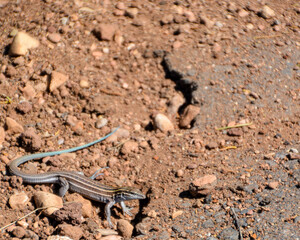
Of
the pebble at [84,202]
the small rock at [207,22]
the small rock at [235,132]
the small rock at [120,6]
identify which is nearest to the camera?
the pebble at [84,202]

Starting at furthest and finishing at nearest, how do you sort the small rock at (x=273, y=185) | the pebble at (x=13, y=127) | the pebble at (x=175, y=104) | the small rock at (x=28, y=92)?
1. the pebble at (x=175, y=104)
2. the small rock at (x=28, y=92)
3. the pebble at (x=13, y=127)
4. the small rock at (x=273, y=185)

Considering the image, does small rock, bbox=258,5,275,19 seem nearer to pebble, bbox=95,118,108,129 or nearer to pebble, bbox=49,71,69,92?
pebble, bbox=95,118,108,129

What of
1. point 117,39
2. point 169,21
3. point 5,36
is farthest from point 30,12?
point 169,21

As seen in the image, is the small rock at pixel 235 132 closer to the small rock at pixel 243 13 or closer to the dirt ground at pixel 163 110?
the dirt ground at pixel 163 110

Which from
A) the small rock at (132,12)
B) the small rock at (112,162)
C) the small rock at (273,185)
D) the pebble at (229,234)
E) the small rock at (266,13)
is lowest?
the small rock at (112,162)

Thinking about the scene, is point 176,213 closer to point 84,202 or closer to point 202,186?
point 202,186

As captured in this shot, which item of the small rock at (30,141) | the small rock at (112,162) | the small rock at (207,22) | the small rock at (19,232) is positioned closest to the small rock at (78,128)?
the small rock at (30,141)

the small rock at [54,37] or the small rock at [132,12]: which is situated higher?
the small rock at [132,12]
